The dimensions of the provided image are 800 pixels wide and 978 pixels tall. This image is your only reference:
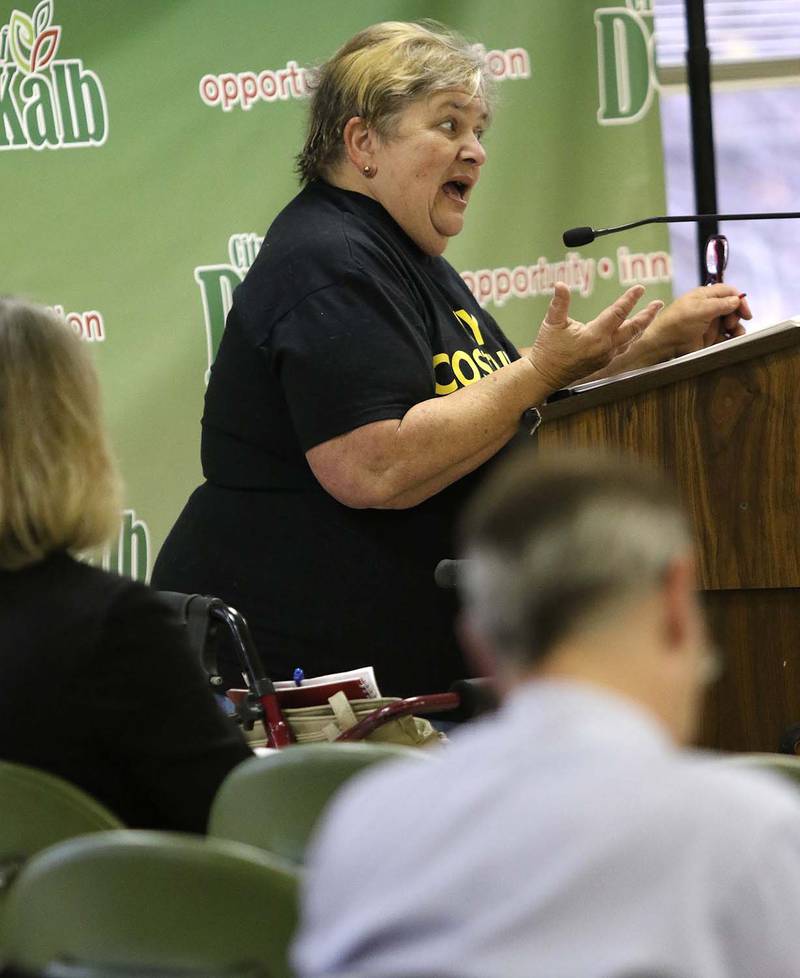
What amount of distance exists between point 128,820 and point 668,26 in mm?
3219

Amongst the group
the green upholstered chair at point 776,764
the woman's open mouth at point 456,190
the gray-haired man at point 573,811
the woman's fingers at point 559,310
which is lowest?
the green upholstered chair at point 776,764

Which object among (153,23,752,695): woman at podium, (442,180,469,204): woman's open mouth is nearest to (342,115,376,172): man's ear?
(153,23,752,695): woman at podium

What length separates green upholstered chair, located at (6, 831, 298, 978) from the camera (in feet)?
3.34

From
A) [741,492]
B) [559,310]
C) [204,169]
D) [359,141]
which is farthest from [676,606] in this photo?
[204,169]

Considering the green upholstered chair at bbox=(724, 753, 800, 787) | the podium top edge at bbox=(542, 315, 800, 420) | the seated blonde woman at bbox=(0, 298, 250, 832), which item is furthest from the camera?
the podium top edge at bbox=(542, 315, 800, 420)

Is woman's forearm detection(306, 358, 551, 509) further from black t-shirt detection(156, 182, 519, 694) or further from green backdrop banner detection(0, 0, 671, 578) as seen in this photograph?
green backdrop banner detection(0, 0, 671, 578)

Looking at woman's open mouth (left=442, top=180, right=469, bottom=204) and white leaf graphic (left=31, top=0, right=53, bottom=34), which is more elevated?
white leaf graphic (left=31, top=0, right=53, bottom=34)

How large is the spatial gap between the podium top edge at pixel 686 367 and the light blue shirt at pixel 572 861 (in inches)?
44.8

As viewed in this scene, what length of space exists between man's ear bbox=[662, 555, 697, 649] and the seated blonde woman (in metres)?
0.69

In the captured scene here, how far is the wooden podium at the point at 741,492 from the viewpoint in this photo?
6.33 feet

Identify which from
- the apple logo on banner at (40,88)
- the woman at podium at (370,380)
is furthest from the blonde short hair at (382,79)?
the apple logo on banner at (40,88)

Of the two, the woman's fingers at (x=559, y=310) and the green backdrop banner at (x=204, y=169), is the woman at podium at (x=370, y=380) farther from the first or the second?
the green backdrop banner at (x=204, y=169)

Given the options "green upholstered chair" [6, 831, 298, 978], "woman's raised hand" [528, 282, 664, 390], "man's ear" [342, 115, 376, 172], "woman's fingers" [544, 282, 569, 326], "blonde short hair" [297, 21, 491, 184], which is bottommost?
"green upholstered chair" [6, 831, 298, 978]

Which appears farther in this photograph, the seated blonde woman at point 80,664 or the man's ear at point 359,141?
the man's ear at point 359,141
